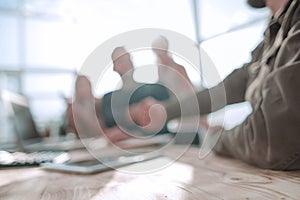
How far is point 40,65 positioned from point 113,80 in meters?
3.42

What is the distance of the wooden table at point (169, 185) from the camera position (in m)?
0.30

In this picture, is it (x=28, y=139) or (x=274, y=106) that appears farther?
(x=28, y=139)

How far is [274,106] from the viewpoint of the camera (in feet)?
1.29

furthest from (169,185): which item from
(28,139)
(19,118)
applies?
(28,139)

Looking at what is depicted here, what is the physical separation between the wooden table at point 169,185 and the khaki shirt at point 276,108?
3cm

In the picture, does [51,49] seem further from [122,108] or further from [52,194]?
[52,194]

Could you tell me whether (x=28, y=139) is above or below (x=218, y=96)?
below

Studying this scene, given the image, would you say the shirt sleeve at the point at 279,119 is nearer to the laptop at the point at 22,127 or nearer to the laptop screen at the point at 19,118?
the laptop at the point at 22,127

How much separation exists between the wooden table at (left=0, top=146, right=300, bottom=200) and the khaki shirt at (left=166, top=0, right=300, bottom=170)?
0.03 meters

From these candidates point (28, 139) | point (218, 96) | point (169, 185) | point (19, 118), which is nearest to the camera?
point (169, 185)

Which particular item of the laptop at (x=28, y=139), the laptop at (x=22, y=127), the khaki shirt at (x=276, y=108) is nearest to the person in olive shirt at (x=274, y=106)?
the khaki shirt at (x=276, y=108)

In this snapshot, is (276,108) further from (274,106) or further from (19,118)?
(19,118)

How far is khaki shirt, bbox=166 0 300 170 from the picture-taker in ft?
1.23

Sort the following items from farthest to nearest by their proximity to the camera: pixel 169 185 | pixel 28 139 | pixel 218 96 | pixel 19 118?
pixel 28 139 < pixel 19 118 < pixel 218 96 < pixel 169 185
